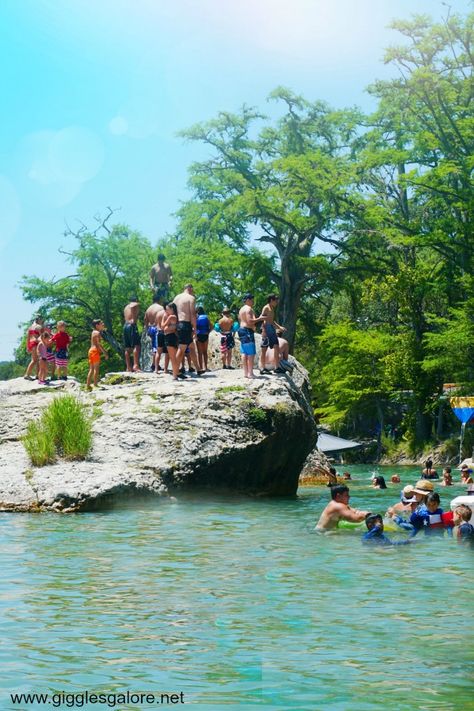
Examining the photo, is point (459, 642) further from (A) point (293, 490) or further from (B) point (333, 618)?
(A) point (293, 490)

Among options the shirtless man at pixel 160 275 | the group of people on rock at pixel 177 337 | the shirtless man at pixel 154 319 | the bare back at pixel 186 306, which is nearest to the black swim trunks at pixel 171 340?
the group of people on rock at pixel 177 337

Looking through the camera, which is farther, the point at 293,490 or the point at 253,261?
the point at 253,261

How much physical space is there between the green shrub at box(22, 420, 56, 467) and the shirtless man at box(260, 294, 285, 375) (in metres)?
5.24

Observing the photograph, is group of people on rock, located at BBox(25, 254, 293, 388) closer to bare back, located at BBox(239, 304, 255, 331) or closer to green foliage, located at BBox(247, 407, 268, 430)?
bare back, located at BBox(239, 304, 255, 331)

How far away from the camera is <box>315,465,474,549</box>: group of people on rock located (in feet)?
50.6

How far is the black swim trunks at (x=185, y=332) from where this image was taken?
72.7 ft

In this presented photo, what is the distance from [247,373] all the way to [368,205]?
31.7 meters

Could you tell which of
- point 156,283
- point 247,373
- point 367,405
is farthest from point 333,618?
point 367,405

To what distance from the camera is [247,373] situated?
23078 millimetres

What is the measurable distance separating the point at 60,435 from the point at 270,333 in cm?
540

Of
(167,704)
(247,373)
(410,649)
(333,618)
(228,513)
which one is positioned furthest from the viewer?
(247,373)

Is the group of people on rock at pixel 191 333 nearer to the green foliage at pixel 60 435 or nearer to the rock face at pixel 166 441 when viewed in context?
the rock face at pixel 166 441

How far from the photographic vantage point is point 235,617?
9.93m

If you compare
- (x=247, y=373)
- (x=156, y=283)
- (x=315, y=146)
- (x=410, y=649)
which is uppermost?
(x=315, y=146)
